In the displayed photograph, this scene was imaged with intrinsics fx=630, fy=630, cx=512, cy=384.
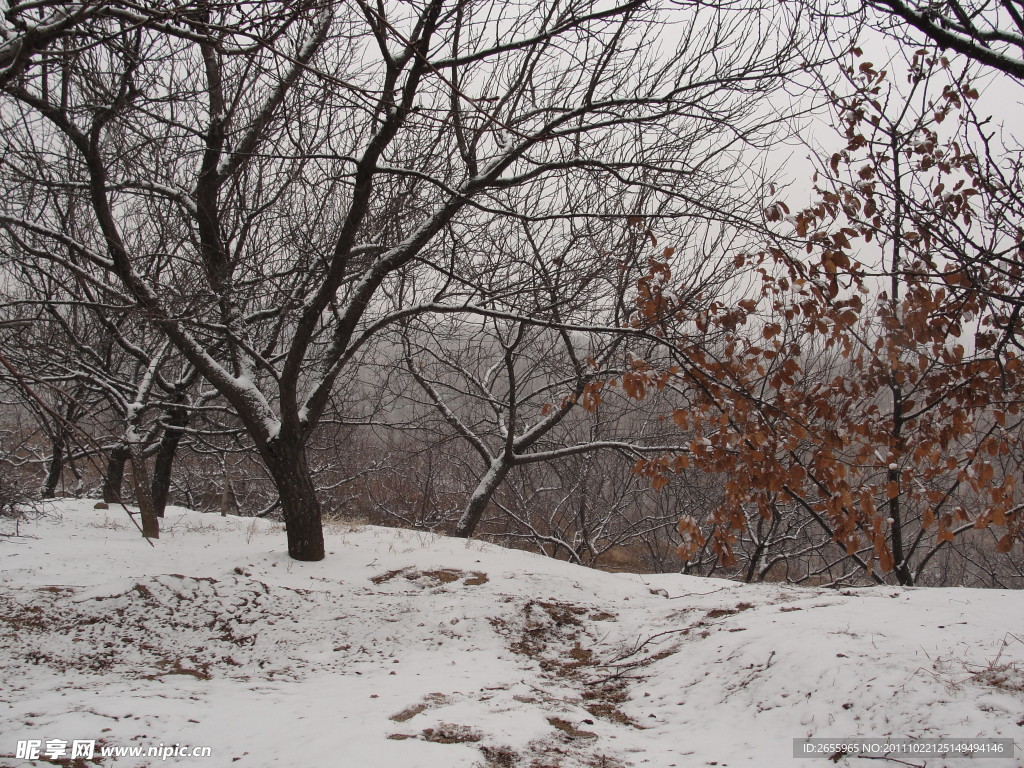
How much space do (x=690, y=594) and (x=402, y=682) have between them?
9.26 ft

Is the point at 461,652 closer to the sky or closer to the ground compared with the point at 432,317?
closer to the ground

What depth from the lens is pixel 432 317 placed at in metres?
8.07

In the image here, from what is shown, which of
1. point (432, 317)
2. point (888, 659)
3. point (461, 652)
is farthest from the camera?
point (432, 317)

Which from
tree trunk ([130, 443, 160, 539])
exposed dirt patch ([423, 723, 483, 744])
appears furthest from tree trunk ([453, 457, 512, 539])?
exposed dirt patch ([423, 723, 483, 744])

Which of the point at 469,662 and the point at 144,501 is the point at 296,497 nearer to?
the point at 144,501

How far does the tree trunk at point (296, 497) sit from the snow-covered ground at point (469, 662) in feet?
0.79

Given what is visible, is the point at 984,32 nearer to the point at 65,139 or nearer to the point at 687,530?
the point at 687,530

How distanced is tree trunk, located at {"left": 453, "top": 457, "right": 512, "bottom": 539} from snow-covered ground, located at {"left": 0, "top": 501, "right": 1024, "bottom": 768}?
2.88 meters

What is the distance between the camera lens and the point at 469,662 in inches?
157

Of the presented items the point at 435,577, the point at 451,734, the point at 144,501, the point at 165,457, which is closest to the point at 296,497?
the point at 144,501

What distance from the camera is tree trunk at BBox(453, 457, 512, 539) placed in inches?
361

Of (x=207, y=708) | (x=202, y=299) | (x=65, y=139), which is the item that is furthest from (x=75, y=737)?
(x=65, y=139)

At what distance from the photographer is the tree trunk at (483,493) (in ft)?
30.1

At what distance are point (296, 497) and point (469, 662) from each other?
9.59ft
